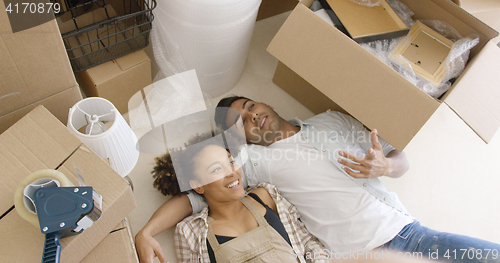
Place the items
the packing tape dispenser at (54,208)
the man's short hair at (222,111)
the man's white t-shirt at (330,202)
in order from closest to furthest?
the packing tape dispenser at (54,208) < the man's white t-shirt at (330,202) < the man's short hair at (222,111)

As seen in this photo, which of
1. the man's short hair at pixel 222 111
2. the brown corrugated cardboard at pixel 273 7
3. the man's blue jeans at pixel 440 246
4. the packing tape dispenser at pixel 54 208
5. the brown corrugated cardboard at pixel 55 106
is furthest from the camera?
the brown corrugated cardboard at pixel 273 7

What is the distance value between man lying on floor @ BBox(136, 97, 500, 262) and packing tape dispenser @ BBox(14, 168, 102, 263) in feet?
1.84

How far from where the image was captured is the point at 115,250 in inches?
28.0

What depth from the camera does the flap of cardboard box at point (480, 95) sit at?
1.08 metres

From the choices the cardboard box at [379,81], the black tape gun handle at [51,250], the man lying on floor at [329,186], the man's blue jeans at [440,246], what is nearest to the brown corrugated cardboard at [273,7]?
the cardboard box at [379,81]

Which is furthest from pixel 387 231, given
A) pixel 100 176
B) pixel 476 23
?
pixel 100 176

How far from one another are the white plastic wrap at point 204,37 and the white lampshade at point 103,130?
0.50 metres

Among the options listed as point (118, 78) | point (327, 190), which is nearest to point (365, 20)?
point (327, 190)

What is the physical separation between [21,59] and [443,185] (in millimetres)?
1712

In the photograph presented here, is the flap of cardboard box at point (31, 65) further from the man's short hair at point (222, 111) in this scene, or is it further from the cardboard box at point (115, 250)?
the man's short hair at point (222, 111)

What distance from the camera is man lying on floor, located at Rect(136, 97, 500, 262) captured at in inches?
45.6

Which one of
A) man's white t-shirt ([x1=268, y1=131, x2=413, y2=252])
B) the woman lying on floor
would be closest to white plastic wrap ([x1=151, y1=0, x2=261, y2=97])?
the woman lying on floor

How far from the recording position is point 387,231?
1190mm

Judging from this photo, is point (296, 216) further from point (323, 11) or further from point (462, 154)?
point (462, 154)
